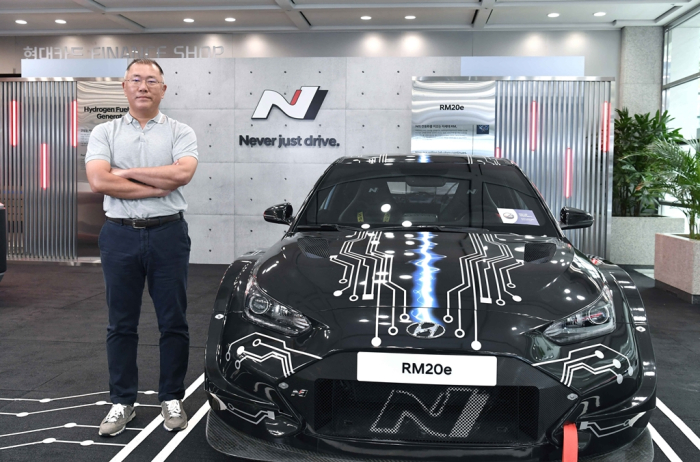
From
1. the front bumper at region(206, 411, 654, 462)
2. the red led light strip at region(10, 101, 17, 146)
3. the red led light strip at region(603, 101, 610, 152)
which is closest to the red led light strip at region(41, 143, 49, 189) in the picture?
the red led light strip at region(10, 101, 17, 146)

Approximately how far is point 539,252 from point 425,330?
0.75 m

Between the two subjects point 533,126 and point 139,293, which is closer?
point 139,293

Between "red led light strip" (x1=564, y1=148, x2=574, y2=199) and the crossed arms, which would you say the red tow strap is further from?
"red led light strip" (x1=564, y1=148, x2=574, y2=199)

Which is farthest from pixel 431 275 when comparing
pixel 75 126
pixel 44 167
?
pixel 44 167

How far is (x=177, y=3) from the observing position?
29.6ft

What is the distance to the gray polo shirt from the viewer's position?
259cm

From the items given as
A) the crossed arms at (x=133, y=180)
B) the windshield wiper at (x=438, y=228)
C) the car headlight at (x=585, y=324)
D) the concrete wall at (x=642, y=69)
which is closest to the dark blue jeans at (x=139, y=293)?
the crossed arms at (x=133, y=180)

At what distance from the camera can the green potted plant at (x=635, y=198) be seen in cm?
847

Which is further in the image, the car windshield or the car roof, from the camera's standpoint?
the car roof

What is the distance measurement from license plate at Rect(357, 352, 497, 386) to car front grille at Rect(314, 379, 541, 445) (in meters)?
0.04

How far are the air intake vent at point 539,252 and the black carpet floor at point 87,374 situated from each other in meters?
0.93

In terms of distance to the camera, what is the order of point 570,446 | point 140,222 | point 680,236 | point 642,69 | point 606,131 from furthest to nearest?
point 642,69 < point 606,131 < point 680,236 < point 140,222 < point 570,446

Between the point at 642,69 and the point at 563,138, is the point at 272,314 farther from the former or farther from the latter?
the point at 642,69

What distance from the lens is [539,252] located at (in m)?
2.32
